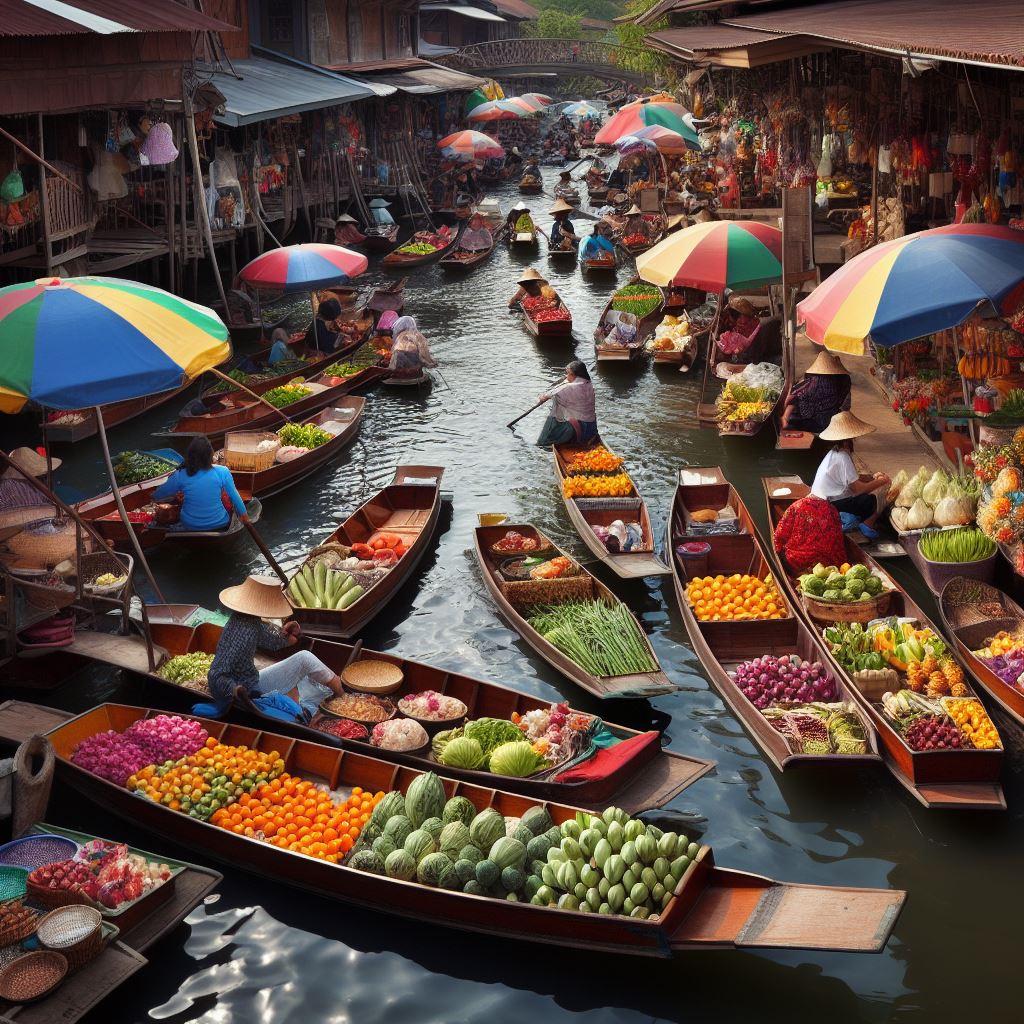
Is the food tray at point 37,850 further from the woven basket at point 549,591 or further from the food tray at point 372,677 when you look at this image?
the woven basket at point 549,591

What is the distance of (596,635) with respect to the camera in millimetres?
8875

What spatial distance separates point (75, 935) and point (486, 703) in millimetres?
3145

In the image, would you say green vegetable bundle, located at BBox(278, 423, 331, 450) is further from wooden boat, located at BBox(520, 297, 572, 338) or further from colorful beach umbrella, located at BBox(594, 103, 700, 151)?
colorful beach umbrella, located at BBox(594, 103, 700, 151)

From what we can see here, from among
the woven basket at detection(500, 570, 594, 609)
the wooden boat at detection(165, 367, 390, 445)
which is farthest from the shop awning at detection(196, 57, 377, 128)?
the woven basket at detection(500, 570, 594, 609)

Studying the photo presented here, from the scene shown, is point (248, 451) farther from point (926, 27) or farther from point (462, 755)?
point (926, 27)

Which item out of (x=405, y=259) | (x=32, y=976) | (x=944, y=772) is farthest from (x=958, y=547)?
(x=405, y=259)

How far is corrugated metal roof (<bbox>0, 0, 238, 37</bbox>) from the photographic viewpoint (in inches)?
518

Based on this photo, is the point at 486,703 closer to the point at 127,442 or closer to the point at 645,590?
the point at 645,590

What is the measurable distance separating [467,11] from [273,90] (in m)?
27.3

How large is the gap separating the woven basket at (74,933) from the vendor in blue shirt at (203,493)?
541 centimetres

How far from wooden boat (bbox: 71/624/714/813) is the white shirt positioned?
380 cm

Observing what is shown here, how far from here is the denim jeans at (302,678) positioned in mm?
8211

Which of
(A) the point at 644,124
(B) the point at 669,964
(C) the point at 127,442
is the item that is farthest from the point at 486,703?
(A) the point at 644,124

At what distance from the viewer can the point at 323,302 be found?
18.0m
